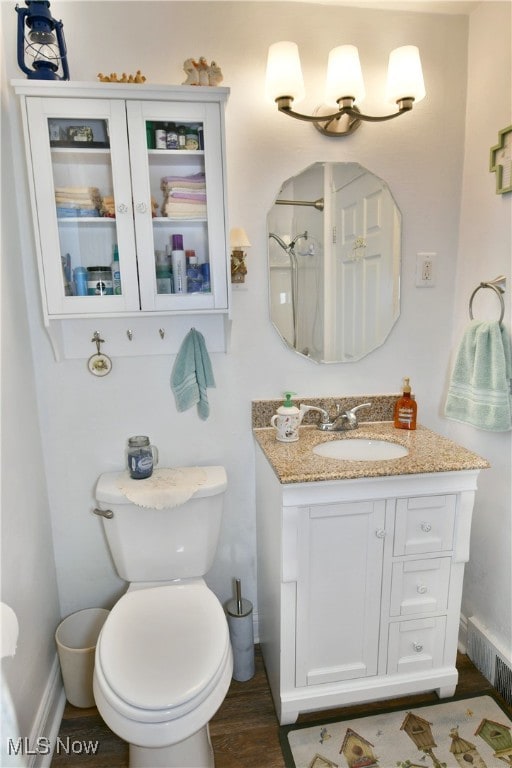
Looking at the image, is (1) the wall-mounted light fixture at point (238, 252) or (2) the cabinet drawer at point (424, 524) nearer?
(2) the cabinet drawer at point (424, 524)

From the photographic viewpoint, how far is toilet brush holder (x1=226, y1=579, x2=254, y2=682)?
5.56 ft

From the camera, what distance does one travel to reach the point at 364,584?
1.47m

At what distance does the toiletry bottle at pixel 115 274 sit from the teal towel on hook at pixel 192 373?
12.2 inches

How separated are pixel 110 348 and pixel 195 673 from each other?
108cm

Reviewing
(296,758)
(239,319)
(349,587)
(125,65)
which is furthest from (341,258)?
(296,758)

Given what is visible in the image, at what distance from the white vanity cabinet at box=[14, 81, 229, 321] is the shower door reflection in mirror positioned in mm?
320

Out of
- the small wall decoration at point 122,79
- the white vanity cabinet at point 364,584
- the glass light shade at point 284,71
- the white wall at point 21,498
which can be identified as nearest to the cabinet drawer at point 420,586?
the white vanity cabinet at point 364,584

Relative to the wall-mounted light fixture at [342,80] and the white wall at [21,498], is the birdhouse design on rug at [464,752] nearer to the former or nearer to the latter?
the white wall at [21,498]

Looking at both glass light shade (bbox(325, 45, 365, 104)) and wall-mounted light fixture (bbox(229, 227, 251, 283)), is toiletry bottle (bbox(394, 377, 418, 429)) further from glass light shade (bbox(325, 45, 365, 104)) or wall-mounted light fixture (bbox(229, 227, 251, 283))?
glass light shade (bbox(325, 45, 365, 104))

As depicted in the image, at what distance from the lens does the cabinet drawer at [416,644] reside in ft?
5.02

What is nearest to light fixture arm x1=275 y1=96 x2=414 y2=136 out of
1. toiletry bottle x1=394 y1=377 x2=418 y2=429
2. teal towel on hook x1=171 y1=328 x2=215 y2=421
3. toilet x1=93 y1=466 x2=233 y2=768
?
teal towel on hook x1=171 y1=328 x2=215 y2=421

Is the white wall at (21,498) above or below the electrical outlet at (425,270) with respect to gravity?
below

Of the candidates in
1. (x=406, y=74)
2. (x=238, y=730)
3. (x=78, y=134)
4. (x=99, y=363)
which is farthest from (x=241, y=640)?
(x=406, y=74)

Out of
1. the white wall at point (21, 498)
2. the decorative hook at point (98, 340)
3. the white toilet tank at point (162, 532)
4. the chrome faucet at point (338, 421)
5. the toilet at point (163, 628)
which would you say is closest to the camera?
the toilet at point (163, 628)
